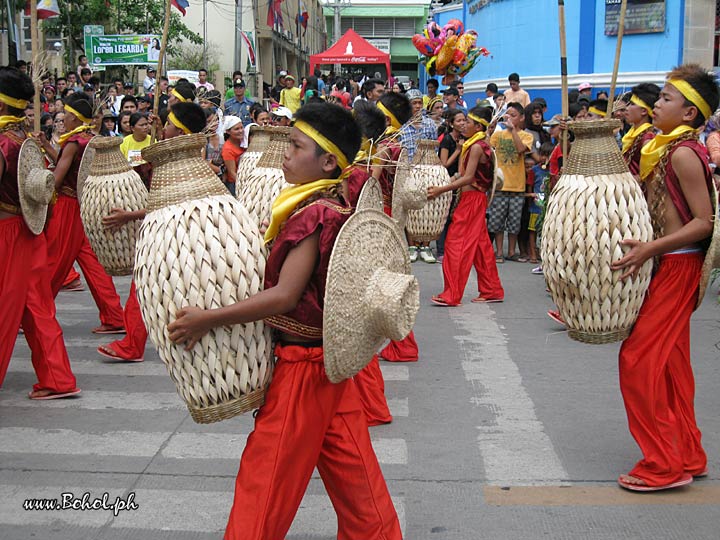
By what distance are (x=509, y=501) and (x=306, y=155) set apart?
6.59 feet

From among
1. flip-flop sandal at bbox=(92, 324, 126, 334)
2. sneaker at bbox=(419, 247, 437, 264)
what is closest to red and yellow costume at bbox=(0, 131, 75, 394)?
flip-flop sandal at bbox=(92, 324, 126, 334)

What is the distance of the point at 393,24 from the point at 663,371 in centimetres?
6535

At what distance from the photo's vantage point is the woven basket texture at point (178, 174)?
3.12 m

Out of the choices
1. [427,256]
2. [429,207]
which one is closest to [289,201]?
[429,207]

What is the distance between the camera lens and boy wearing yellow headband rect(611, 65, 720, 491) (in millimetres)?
4121

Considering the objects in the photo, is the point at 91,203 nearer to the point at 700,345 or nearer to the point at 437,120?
the point at 700,345

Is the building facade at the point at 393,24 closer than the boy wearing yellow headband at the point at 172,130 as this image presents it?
No

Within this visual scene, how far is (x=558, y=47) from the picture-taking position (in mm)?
19281

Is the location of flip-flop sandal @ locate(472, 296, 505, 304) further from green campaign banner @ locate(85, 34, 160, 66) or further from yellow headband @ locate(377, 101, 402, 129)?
green campaign banner @ locate(85, 34, 160, 66)

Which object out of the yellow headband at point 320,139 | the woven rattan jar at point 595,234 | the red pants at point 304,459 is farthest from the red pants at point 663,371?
the yellow headband at point 320,139

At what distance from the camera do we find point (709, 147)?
29.5ft

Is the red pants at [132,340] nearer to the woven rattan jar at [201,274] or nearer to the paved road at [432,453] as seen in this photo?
the paved road at [432,453]

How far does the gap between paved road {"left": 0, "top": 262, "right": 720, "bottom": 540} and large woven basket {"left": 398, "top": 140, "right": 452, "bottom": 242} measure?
1.16m

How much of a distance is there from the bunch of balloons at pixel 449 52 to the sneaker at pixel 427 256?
8.02 m
